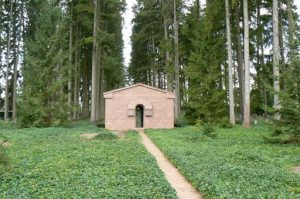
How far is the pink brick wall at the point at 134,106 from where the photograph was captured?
88.2 ft

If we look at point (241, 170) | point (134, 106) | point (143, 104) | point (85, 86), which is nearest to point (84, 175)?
point (241, 170)

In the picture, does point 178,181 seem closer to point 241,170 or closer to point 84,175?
point 241,170

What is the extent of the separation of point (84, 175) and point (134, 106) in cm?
1839

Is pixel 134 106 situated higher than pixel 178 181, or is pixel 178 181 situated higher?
pixel 134 106

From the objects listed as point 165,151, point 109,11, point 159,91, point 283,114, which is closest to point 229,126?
point 159,91

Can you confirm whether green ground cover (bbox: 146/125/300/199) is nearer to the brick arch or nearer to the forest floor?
the forest floor

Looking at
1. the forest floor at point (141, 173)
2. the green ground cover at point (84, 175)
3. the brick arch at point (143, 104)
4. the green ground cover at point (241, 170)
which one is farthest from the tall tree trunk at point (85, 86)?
the green ground cover at point (241, 170)

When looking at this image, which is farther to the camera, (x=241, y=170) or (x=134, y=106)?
(x=134, y=106)

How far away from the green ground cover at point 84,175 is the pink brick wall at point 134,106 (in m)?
13.4

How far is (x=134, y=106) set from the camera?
2712 cm

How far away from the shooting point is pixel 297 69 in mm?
14602

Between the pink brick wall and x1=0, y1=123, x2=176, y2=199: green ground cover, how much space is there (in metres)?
13.4

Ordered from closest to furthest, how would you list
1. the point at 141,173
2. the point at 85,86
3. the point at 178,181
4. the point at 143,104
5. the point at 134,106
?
the point at 178,181 → the point at 141,173 → the point at 134,106 → the point at 143,104 → the point at 85,86

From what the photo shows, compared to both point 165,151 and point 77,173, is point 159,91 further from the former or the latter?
point 77,173
